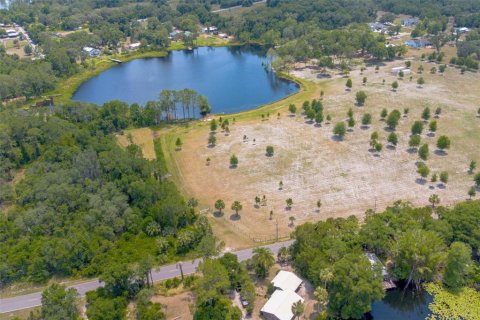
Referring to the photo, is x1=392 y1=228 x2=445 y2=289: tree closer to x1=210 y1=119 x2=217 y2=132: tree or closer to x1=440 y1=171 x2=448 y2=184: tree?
x1=440 y1=171 x2=448 y2=184: tree

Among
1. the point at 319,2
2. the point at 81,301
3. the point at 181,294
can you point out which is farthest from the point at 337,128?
the point at 319,2

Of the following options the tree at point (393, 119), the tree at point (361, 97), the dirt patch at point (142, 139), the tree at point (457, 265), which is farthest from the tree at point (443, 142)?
the dirt patch at point (142, 139)

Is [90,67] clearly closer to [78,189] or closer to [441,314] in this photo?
[78,189]

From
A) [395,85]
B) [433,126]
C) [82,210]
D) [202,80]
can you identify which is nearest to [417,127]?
[433,126]

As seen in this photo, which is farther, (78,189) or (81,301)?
(78,189)

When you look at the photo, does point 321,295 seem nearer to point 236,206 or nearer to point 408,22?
point 236,206

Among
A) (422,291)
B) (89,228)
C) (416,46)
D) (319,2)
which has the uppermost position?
(319,2)
